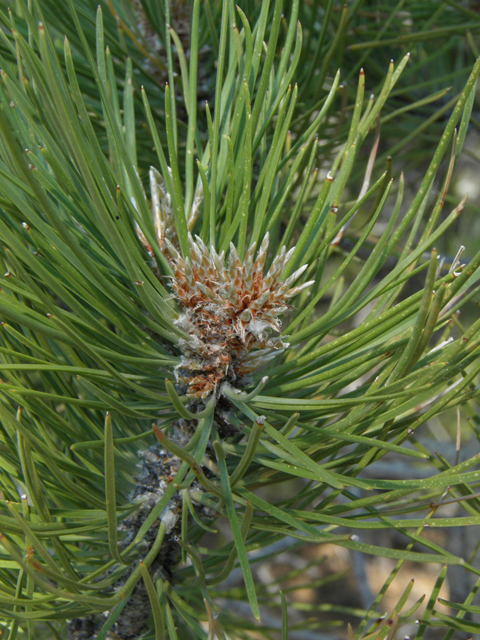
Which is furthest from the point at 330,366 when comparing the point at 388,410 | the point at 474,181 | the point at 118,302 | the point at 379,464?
the point at 474,181

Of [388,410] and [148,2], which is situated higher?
[148,2]

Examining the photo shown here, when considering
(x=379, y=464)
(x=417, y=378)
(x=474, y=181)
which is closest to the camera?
(x=417, y=378)

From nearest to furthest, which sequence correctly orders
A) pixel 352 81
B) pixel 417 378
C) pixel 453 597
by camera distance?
pixel 417 378, pixel 352 81, pixel 453 597

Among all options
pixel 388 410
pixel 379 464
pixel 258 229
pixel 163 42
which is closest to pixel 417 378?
pixel 388 410

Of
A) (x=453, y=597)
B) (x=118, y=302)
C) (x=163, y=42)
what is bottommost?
(x=453, y=597)

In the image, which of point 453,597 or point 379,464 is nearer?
point 453,597

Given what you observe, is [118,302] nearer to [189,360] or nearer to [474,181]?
[189,360]
